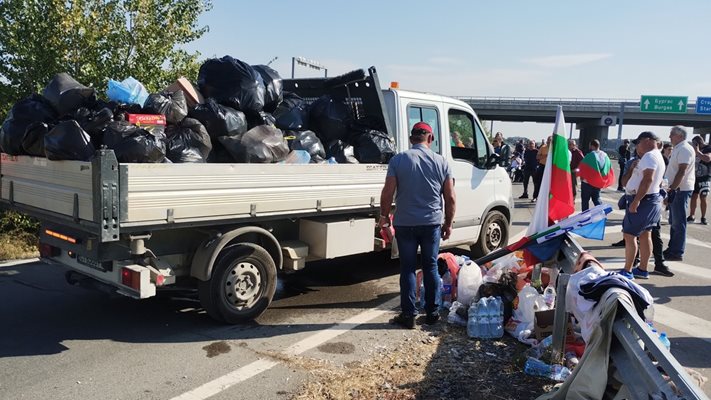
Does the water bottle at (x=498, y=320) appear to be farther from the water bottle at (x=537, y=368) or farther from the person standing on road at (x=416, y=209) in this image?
the water bottle at (x=537, y=368)

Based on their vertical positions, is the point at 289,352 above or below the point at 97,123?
below

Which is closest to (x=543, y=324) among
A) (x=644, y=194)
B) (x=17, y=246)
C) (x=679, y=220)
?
(x=644, y=194)

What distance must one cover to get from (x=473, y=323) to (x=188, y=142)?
303 cm

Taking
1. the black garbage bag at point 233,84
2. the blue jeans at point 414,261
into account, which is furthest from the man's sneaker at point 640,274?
the black garbage bag at point 233,84

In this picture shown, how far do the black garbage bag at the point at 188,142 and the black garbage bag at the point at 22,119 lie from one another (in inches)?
45.6

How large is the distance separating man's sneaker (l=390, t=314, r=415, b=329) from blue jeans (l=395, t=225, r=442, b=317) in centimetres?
4

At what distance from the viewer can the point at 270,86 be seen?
6.36m

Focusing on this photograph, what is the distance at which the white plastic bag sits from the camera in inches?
218

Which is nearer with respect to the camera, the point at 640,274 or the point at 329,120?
the point at 329,120

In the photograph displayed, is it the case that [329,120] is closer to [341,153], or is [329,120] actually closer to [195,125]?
[341,153]

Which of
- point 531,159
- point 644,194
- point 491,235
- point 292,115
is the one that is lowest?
point 491,235

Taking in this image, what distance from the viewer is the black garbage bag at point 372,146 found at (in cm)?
636

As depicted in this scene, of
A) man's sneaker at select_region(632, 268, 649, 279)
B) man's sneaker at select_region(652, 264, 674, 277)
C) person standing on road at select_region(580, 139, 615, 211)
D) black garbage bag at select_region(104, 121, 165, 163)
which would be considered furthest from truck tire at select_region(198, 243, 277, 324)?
person standing on road at select_region(580, 139, 615, 211)

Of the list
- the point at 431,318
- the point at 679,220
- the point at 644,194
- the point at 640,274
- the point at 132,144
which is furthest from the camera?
the point at 679,220
